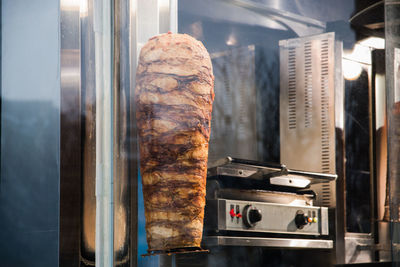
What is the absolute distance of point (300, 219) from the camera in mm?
2498

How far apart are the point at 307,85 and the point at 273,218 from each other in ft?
2.47

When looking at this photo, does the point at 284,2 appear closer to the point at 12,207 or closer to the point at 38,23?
the point at 38,23

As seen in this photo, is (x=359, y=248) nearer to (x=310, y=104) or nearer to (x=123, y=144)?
(x=310, y=104)

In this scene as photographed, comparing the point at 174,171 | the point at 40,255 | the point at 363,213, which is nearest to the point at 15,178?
the point at 40,255

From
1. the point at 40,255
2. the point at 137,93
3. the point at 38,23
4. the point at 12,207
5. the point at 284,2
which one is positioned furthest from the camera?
the point at 284,2

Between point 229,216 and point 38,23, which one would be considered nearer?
point 38,23

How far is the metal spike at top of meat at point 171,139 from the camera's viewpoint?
1443mm

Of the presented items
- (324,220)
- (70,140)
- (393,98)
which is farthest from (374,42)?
(70,140)

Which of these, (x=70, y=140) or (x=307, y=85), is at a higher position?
(x=307, y=85)

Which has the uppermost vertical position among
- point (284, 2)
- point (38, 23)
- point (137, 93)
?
point (284, 2)

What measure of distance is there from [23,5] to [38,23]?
0.22m

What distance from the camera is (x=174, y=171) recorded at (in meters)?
1.50

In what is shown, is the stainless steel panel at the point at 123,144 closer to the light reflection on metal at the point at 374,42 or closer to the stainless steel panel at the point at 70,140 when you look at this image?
the stainless steel panel at the point at 70,140

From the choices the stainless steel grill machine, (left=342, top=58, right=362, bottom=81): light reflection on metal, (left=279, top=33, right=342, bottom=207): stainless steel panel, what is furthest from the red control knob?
(left=342, top=58, right=362, bottom=81): light reflection on metal
